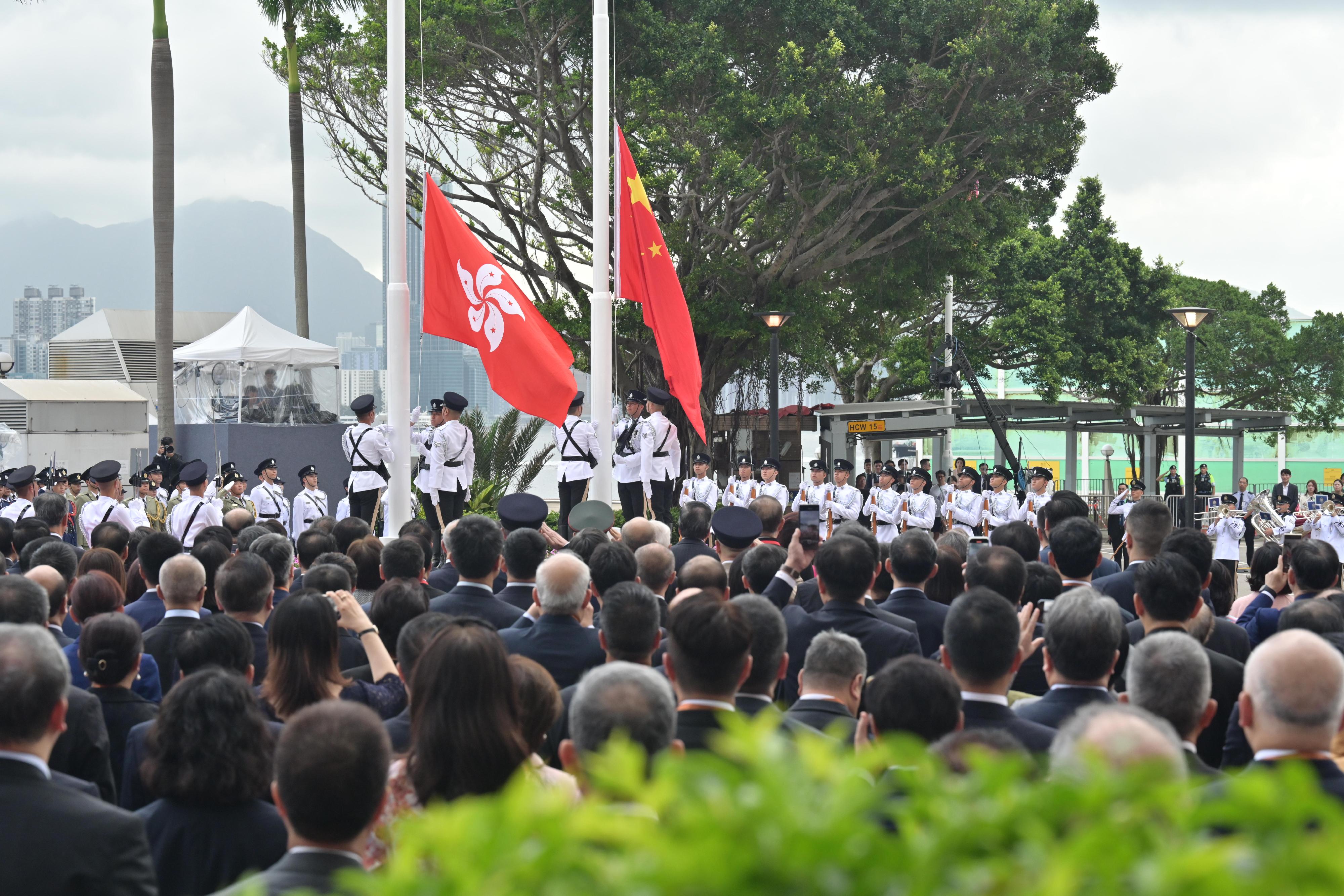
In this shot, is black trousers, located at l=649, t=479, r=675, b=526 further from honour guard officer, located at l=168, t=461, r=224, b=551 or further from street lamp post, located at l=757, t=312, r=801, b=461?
honour guard officer, located at l=168, t=461, r=224, b=551

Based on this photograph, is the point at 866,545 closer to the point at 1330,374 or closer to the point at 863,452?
the point at 863,452

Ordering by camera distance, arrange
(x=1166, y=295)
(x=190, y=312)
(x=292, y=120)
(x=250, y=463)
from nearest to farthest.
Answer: (x=250, y=463) < (x=292, y=120) < (x=190, y=312) < (x=1166, y=295)

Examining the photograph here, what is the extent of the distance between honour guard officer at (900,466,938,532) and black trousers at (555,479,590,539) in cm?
491

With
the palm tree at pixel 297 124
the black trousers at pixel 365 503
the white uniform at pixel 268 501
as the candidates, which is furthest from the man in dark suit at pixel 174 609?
the palm tree at pixel 297 124

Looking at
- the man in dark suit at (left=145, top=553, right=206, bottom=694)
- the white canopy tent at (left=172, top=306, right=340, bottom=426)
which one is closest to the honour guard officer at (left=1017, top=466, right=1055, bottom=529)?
the man in dark suit at (left=145, top=553, right=206, bottom=694)

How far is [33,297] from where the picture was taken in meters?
84.6

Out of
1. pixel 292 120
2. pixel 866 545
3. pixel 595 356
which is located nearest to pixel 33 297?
pixel 292 120

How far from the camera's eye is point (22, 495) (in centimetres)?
1219

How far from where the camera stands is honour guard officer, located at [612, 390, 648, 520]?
560 inches

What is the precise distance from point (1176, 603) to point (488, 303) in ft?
24.9

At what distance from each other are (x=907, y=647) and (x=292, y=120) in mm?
24074

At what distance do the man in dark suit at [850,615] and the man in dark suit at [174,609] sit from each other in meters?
2.55

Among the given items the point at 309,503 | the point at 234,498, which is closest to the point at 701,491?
the point at 309,503

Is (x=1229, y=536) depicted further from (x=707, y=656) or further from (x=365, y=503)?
(x=707, y=656)
